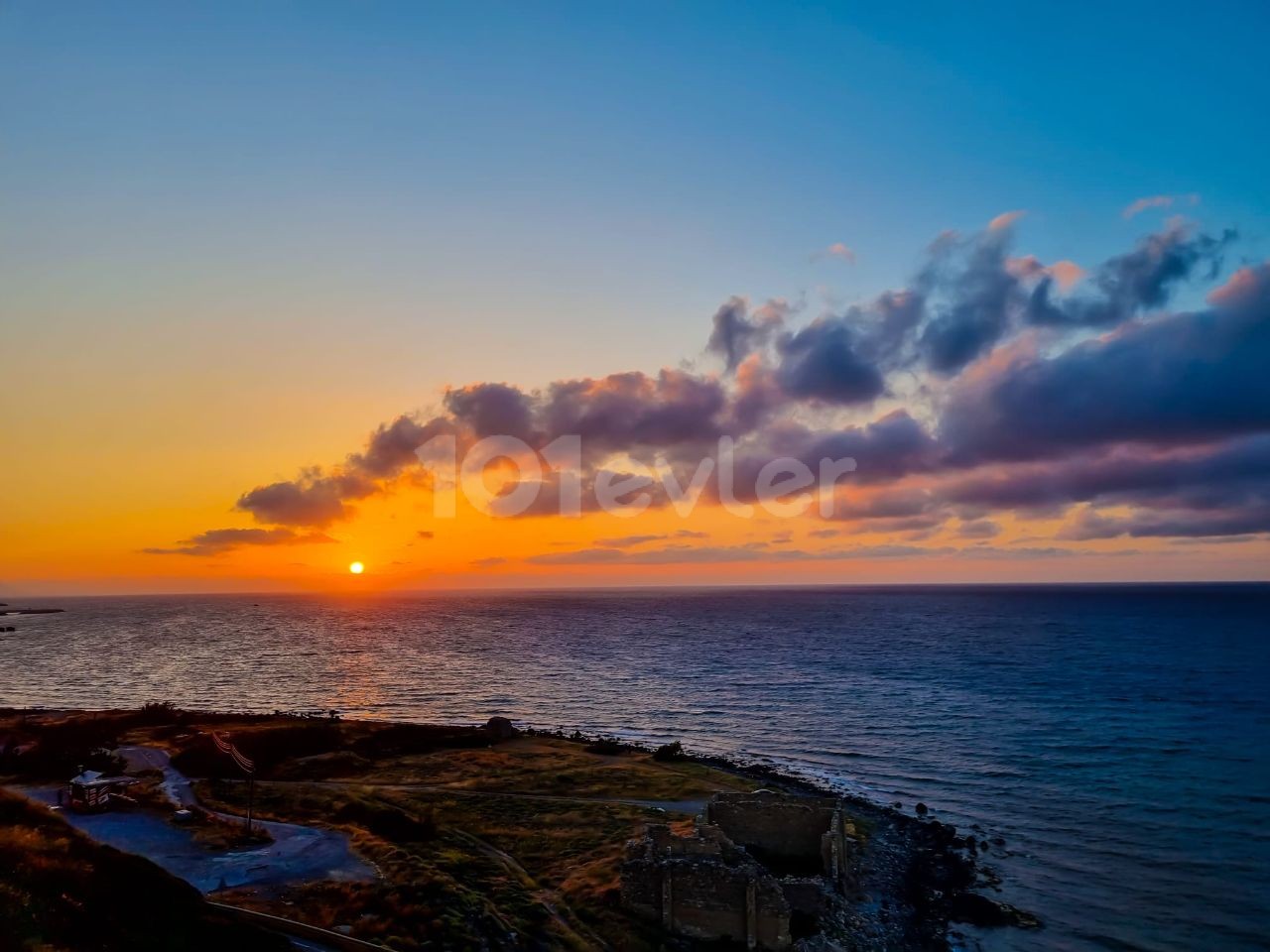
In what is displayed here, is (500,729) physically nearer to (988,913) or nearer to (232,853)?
(232,853)

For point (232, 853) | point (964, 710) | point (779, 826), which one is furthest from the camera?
point (964, 710)

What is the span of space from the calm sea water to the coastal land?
22.3ft

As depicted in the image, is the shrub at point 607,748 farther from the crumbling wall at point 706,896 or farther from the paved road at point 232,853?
the crumbling wall at point 706,896

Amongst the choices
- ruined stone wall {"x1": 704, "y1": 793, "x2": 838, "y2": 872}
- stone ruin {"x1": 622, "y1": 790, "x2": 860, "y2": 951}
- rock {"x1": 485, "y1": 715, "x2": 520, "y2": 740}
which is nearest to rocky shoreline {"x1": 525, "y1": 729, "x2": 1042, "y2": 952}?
stone ruin {"x1": 622, "y1": 790, "x2": 860, "y2": 951}

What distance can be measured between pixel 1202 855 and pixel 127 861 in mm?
58624

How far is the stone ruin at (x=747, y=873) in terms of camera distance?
100ft

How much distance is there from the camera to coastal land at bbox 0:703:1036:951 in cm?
2695

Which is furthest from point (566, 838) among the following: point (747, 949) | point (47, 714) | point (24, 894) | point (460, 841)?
point (47, 714)

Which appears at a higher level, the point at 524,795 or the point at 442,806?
the point at 442,806

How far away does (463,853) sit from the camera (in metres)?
39.7

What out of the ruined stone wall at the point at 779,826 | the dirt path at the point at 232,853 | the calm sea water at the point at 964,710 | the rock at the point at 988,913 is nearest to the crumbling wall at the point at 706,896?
the ruined stone wall at the point at 779,826

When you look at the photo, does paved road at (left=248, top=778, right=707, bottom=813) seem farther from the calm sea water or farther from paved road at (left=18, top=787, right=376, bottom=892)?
the calm sea water

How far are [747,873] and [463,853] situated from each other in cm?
1682

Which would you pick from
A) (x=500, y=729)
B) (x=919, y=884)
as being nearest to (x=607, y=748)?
(x=500, y=729)
